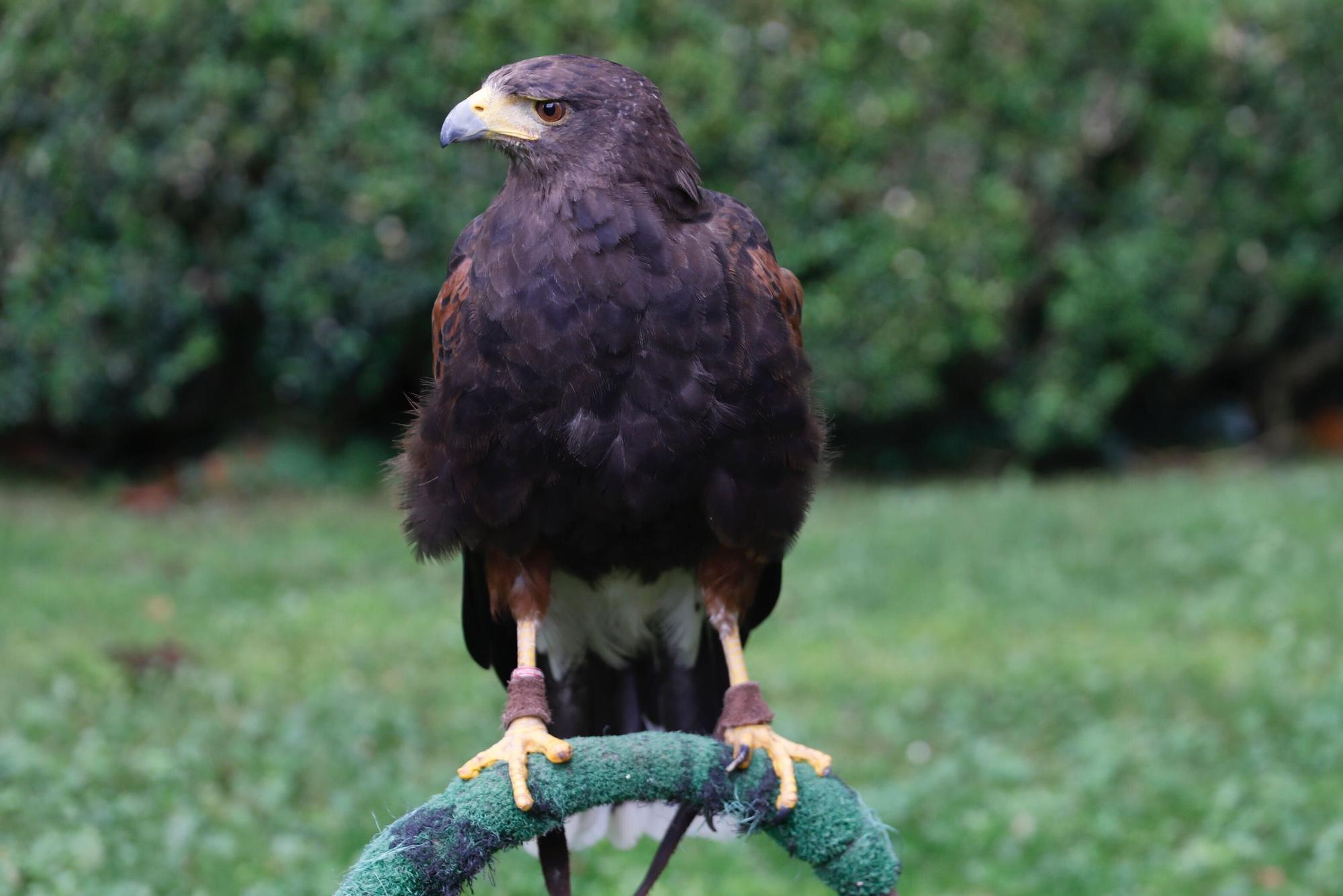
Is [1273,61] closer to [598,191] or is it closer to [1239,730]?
[1239,730]

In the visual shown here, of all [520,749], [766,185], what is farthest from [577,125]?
[766,185]

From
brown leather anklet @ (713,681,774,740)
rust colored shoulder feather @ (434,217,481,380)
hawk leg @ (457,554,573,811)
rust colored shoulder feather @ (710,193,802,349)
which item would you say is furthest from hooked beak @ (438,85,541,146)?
brown leather anklet @ (713,681,774,740)

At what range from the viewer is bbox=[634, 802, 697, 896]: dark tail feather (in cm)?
205

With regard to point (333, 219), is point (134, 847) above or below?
below

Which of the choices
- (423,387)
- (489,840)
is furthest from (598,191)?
(489,840)

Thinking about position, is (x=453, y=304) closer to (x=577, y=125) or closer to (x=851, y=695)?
(x=577, y=125)

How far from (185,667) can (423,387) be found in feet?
8.35

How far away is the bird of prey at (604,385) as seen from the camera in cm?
245

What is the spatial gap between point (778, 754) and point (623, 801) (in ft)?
1.34

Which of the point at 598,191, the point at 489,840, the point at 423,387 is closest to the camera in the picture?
the point at 489,840

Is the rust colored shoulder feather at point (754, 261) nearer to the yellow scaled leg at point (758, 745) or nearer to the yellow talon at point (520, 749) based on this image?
the yellow scaled leg at point (758, 745)

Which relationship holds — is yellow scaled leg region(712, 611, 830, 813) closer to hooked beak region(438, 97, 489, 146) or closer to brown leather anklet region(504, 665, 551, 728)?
brown leather anklet region(504, 665, 551, 728)

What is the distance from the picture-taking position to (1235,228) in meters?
8.23

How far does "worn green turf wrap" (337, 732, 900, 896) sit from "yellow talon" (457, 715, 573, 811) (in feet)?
0.06
